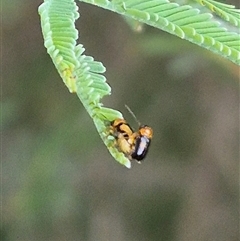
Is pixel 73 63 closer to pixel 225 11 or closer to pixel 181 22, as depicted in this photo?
pixel 181 22

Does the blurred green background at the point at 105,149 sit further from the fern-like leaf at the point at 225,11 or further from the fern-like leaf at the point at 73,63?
the fern-like leaf at the point at 73,63

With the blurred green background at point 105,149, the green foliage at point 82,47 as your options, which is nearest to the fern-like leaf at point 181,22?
the green foliage at point 82,47

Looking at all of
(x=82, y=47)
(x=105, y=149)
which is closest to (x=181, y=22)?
(x=82, y=47)

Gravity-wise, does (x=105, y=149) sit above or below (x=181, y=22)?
below

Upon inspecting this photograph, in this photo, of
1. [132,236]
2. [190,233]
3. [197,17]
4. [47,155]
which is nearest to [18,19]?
[47,155]

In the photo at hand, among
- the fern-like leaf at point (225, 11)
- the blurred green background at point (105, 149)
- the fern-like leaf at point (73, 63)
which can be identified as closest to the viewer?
the fern-like leaf at point (73, 63)

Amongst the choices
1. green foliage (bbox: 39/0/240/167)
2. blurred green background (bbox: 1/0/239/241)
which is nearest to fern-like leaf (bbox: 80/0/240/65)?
green foliage (bbox: 39/0/240/167)

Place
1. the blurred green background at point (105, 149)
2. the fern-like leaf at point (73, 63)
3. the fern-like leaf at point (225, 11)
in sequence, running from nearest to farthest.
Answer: the fern-like leaf at point (73, 63), the fern-like leaf at point (225, 11), the blurred green background at point (105, 149)
